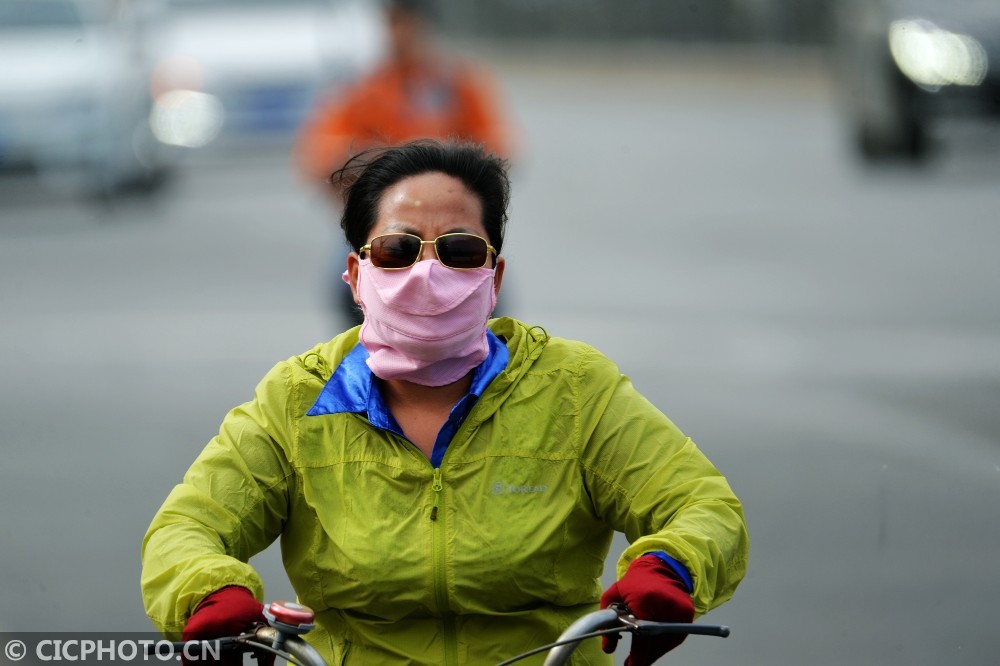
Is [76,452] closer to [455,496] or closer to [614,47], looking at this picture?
[455,496]

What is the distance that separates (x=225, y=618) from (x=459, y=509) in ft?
1.61

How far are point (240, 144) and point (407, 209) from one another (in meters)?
14.1

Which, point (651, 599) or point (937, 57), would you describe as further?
point (937, 57)

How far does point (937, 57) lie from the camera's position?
49.4 ft

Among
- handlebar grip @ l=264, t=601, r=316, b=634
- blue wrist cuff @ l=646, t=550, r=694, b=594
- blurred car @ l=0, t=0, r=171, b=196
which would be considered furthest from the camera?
blurred car @ l=0, t=0, r=171, b=196

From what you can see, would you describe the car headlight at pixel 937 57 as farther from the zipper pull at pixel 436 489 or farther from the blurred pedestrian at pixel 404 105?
the zipper pull at pixel 436 489

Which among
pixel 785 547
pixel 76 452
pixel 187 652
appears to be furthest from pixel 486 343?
pixel 76 452

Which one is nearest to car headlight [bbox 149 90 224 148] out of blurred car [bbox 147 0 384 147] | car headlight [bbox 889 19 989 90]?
blurred car [bbox 147 0 384 147]

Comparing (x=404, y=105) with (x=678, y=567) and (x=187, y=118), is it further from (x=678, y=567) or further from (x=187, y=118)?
(x=187, y=118)

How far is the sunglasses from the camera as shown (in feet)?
10.2

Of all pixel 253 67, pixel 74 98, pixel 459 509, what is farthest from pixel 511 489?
pixel 253 67

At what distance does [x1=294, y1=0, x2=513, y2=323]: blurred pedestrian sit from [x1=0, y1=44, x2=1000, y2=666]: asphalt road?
99 centimetres

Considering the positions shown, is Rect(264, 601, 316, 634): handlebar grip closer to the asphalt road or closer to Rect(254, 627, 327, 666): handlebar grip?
Rect(254, 627, 327, 666): handlebar grip

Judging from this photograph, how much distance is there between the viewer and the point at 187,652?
2688 millimetres
